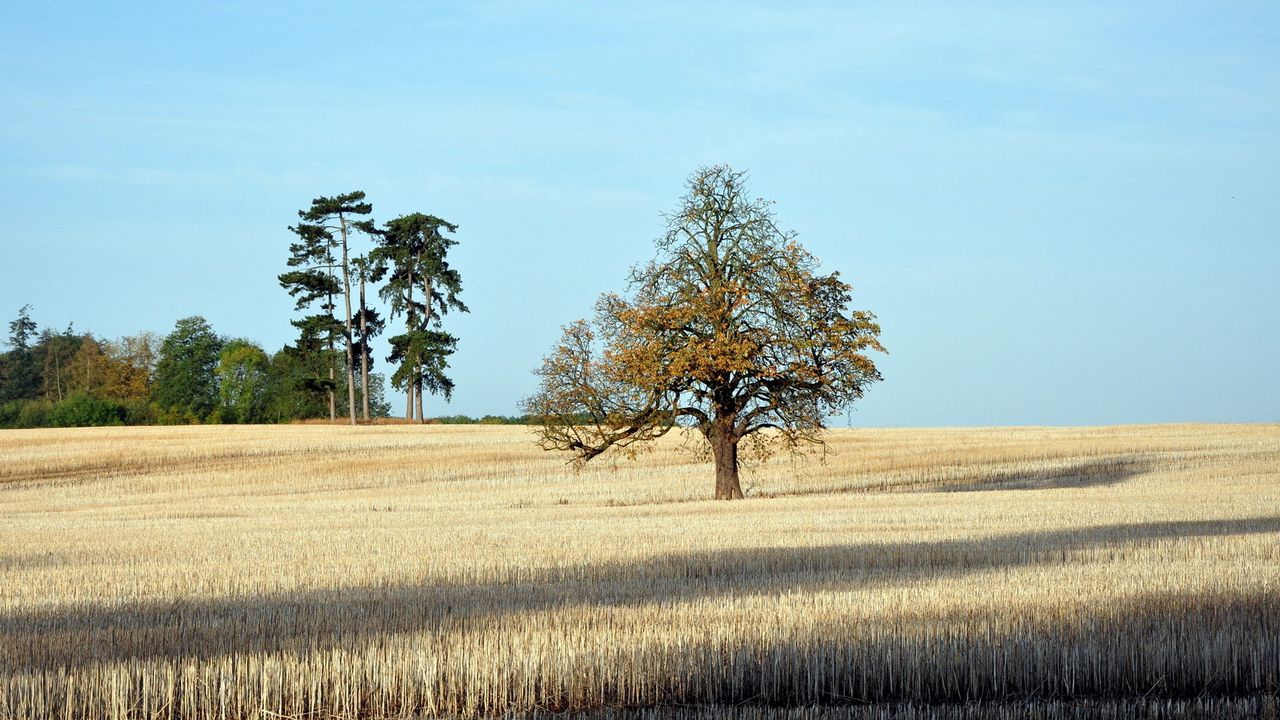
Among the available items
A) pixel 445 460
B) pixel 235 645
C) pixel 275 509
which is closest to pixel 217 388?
pixel 445 460

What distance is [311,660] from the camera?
9.36 meters

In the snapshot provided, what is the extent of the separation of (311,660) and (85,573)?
27.5 ft

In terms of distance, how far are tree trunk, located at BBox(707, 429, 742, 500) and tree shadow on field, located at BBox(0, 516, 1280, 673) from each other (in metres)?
15.8

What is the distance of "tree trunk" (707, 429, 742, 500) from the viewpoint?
34688 millimetres

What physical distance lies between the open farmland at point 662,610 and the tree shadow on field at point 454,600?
58 mm

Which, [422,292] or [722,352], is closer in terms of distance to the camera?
[722,352]

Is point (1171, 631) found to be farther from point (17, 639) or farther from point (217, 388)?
point (217, 388)

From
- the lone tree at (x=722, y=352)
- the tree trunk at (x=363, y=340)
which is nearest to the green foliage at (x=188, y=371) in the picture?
the tree trunk at (x=363, y=340)

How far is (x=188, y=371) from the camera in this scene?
98.3 meters

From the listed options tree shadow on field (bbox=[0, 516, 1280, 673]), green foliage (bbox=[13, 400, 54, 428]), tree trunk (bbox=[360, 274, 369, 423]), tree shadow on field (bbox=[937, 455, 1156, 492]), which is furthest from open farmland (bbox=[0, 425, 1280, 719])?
green foliage (bbox=[13, 400, 54, 428])

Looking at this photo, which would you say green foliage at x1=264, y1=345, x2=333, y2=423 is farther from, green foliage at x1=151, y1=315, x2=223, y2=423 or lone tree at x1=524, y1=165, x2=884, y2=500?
lone tree at x1=524, y1=165, x2=884, y2=500

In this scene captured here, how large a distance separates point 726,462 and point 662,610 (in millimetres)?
23356

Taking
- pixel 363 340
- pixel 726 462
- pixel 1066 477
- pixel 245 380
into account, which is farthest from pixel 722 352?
pixel 245 380

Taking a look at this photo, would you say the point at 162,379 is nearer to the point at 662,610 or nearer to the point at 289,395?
the point at 289,395
